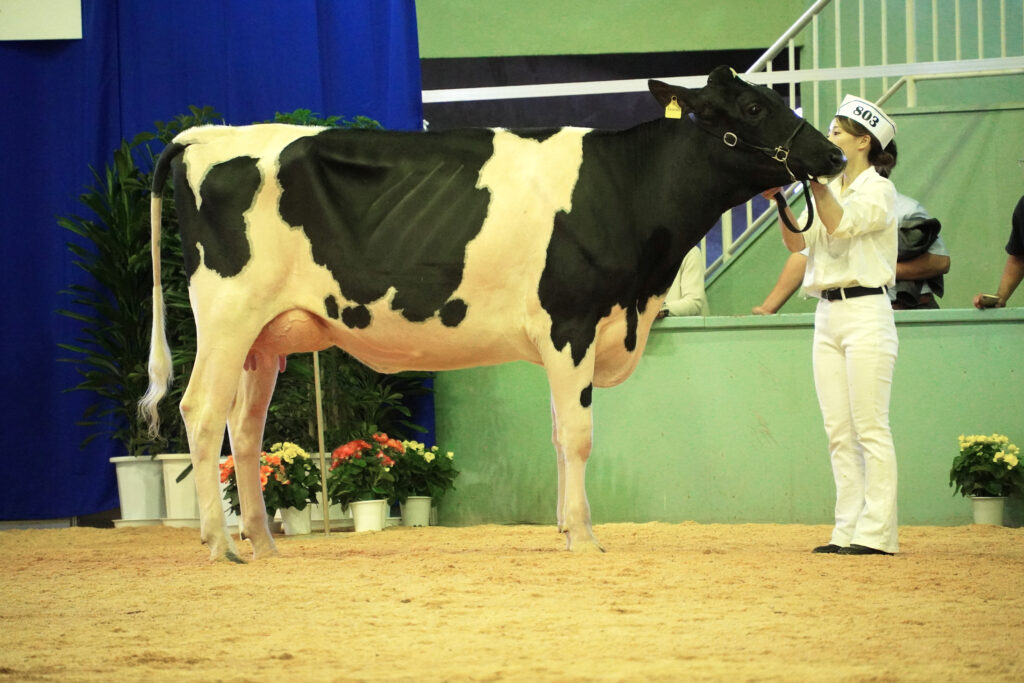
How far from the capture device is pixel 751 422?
663cm

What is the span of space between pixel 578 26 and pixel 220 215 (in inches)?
271

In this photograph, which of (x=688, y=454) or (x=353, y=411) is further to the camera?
(x=353, y=411)

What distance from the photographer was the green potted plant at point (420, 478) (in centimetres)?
679

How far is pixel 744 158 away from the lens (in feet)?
15.7

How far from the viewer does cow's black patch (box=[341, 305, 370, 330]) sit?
4793mm

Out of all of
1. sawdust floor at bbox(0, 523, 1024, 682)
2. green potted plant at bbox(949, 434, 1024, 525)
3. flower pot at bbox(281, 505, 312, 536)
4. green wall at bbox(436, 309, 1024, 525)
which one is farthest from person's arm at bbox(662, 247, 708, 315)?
flower pot at bbox(281, 505, 312, 536)

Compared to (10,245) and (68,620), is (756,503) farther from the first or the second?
(10,245)

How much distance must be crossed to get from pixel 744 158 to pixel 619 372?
39.6 inches

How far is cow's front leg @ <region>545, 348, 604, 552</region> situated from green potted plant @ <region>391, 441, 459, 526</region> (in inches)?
88.4

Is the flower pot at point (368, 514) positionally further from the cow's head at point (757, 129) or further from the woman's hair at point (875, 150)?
the woman's hair at point (875, 150)

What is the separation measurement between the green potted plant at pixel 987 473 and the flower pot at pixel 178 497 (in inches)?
170

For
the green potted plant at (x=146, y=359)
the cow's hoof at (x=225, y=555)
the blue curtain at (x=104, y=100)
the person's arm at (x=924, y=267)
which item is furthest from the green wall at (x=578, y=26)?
the cow's hoof at (x=225, y=555)

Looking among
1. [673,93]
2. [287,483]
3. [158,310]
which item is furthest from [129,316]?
[673,93]

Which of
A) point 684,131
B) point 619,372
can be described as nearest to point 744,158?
→ point 684,131
